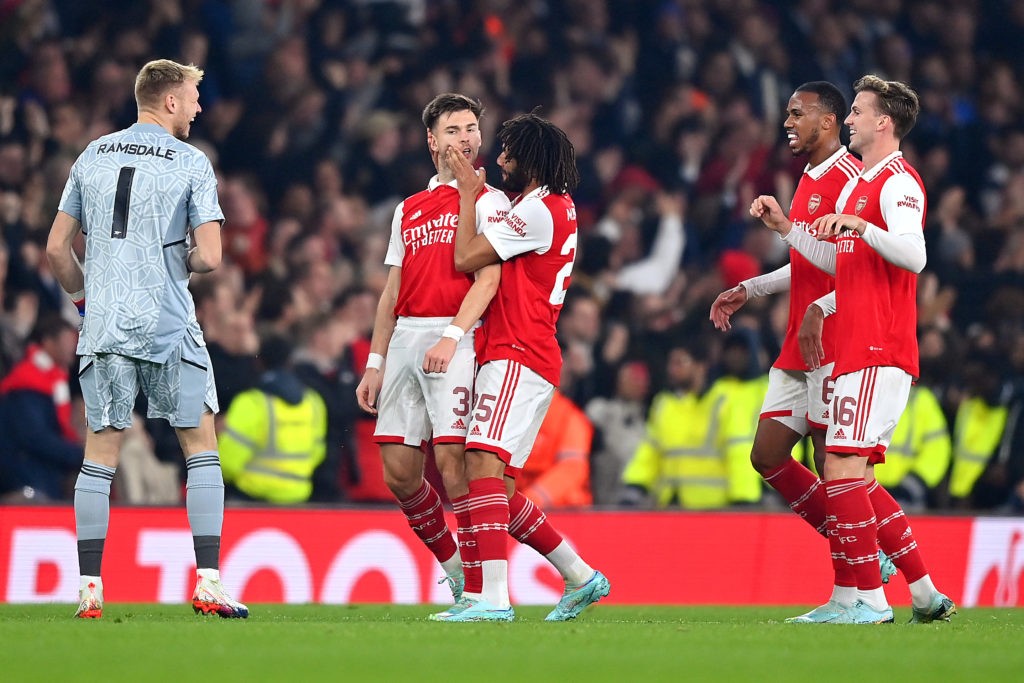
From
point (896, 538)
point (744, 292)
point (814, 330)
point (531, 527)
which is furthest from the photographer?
point (744, 292)

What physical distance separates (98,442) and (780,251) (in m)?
8.84

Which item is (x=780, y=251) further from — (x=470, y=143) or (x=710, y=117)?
(x=470, y=143)

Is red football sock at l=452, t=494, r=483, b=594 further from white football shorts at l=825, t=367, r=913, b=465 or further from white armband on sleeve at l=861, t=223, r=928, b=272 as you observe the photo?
white armband on sleeve at l=861, t=223, r=928, b=272

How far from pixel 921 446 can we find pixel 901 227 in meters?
5.19

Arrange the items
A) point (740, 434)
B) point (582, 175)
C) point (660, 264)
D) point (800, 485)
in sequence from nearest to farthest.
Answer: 1. point (800, 485)
2. point (740, 434)
3. point (660, 264)
4. point (582, 175)

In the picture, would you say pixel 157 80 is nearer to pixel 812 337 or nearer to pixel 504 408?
pixel 504 408

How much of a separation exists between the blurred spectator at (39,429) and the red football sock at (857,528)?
5.06 metres

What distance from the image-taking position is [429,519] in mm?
7250

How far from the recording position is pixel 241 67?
14016 mm

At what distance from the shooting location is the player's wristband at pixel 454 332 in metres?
6.63

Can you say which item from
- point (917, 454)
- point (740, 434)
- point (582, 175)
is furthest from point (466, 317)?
point (582, 175)

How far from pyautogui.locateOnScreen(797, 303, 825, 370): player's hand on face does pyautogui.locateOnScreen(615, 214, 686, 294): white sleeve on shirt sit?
6.40m

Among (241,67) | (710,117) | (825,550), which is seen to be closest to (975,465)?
(825,550)

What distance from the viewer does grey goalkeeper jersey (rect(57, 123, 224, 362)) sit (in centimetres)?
648
